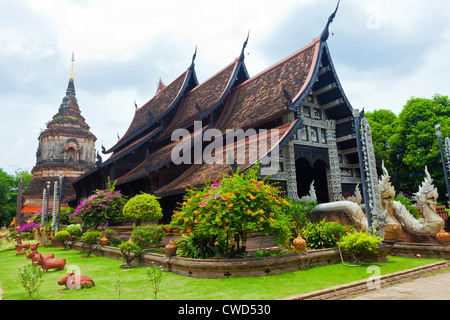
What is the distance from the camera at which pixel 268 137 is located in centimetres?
1282

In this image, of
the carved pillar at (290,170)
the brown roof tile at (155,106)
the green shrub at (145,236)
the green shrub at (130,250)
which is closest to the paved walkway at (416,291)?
the green shrub at (145,236)

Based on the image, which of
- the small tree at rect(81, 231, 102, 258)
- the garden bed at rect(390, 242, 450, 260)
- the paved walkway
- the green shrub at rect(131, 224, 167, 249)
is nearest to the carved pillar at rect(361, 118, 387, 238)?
the garden bed at rect(390, 242, 450, 260)

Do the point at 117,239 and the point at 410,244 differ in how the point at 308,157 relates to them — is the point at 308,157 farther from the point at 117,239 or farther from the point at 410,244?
the point at 117,239

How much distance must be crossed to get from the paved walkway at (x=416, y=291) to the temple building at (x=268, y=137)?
577 centimetres

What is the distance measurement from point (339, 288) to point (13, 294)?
6323 mm

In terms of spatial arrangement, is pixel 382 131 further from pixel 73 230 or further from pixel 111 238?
pixel 73 230

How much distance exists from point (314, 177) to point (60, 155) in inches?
1503

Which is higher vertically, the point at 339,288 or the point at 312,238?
the point at 312,238

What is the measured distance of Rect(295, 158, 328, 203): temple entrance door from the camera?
16141mm

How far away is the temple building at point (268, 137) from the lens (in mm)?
12799

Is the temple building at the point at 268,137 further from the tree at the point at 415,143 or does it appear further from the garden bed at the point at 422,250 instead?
the tree at the point at 415,143

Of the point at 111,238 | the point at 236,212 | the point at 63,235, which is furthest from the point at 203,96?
the point at 236,212

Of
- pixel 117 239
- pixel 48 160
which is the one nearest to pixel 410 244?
pixel 117 239

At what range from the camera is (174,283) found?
6.88 m
